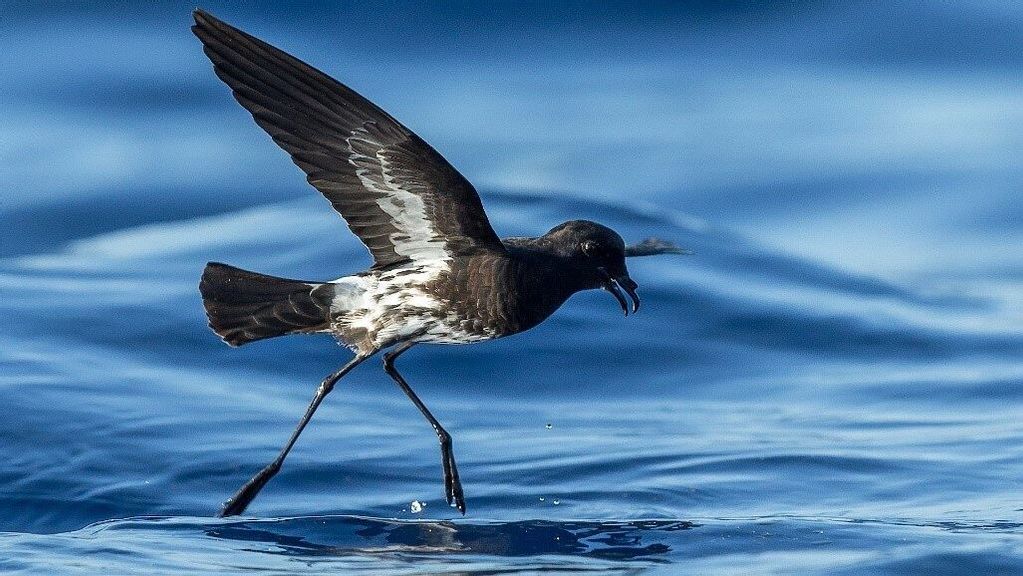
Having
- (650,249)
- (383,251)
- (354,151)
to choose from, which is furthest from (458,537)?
(650,249)

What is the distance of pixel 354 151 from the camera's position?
5.65 m

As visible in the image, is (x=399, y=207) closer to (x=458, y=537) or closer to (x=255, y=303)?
(x=255, y=303)

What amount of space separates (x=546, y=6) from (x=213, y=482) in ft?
27.8

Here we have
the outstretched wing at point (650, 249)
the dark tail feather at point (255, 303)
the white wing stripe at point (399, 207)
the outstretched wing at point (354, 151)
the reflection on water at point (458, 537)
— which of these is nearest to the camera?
the outstretched wing at point (354, 151)

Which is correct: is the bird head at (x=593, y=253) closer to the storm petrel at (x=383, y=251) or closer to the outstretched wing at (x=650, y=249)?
the storm petrel at (x=383, y=251)

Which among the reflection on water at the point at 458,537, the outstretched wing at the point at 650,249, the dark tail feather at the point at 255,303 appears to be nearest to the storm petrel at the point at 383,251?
the dark tail feather at the point at 255,303

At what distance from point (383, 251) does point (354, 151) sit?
1.62 feet

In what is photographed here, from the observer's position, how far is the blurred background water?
615 centimetres

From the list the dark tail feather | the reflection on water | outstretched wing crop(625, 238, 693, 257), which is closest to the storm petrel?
the dark tail feather

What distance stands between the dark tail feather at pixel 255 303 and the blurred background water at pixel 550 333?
74 centimetres

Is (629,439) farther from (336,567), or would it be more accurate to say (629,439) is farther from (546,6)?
(546,6)

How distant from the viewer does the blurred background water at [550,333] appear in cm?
615

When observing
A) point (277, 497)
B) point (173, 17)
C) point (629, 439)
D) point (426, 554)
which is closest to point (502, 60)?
point (173, 17)

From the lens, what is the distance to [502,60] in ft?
48.6
